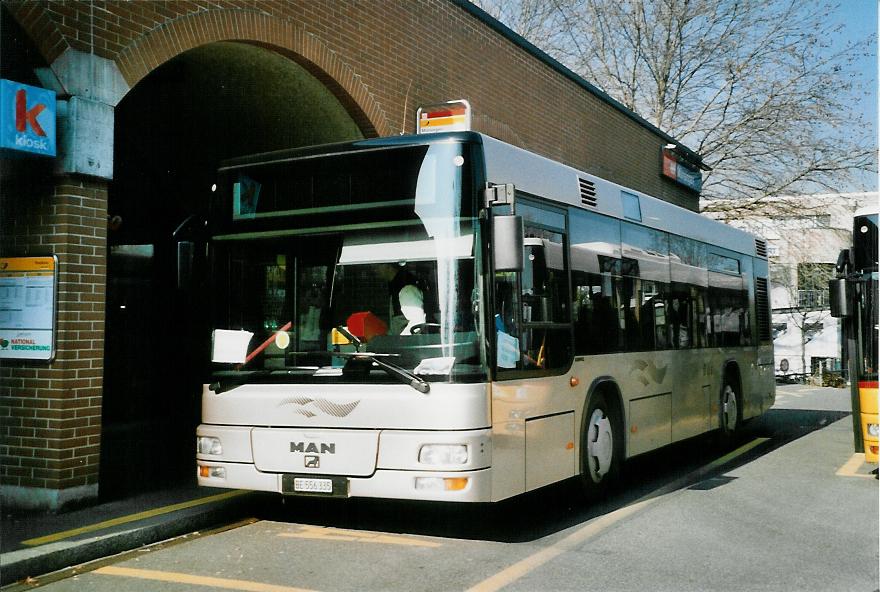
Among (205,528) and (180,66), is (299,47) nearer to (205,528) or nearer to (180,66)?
(180,66)

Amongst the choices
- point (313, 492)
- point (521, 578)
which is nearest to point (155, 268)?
point (313, 492)

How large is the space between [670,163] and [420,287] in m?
18.5

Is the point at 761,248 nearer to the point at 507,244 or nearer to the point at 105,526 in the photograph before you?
the point at 507,244

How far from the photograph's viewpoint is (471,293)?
6.36 meters

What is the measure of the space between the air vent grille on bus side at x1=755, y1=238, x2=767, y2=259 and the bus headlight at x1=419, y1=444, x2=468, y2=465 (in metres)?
9.24

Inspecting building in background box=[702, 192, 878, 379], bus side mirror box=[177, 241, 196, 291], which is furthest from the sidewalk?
building in background box=[702, 192, 878, 379]

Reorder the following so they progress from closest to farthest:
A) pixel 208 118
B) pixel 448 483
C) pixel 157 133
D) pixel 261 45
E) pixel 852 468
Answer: pixel 448 483 → pixel 261 45 → pixel 852 468 → pixel 208 118 → pixel 157 133

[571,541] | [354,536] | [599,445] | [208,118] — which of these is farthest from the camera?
[208,118]

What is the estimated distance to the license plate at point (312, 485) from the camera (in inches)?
258

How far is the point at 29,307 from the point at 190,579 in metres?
2.98

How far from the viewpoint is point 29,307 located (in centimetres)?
751

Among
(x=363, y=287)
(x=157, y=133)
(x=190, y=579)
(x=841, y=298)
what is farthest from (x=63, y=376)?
(x=841, y=298)

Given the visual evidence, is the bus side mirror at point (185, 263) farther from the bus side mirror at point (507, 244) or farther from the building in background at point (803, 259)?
the building in background at point (803, 259)

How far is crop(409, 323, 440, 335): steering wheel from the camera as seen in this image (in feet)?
20.9
